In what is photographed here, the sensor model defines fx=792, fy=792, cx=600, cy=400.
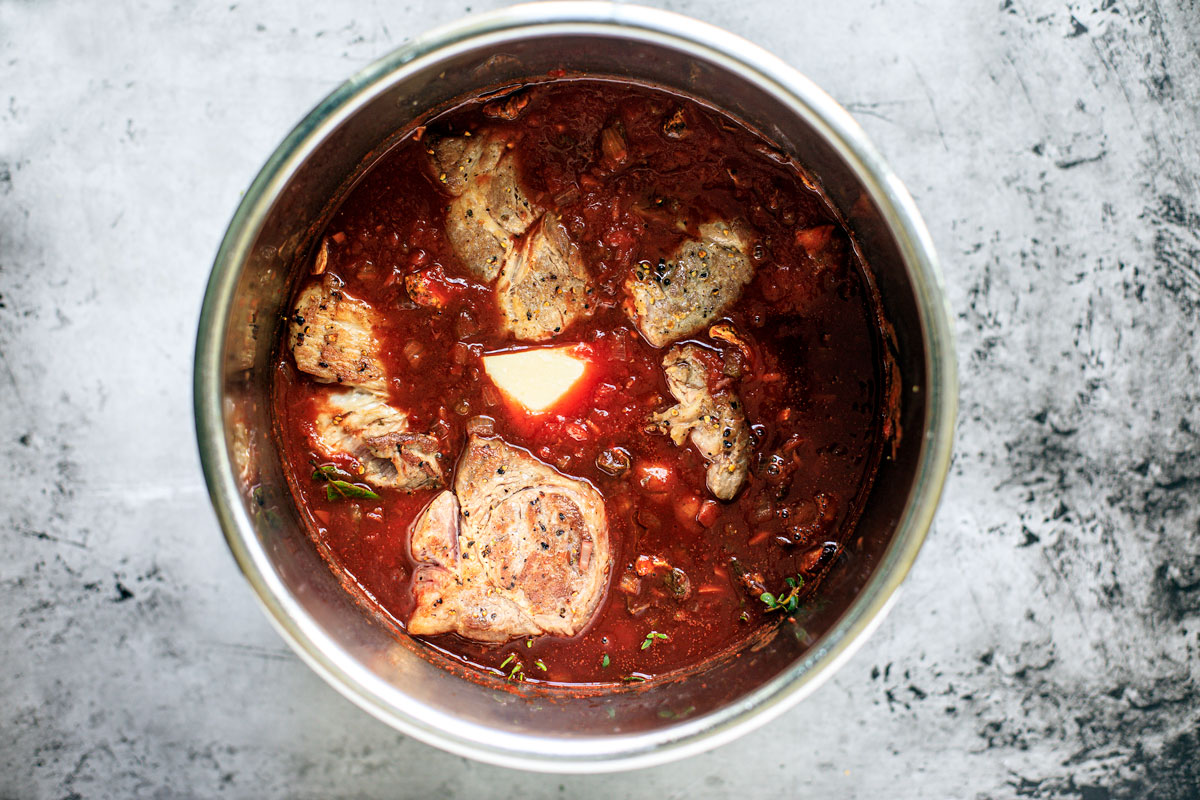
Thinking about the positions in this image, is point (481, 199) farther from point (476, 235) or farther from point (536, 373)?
point (536, 373)

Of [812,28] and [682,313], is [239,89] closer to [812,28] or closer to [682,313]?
[682,313]

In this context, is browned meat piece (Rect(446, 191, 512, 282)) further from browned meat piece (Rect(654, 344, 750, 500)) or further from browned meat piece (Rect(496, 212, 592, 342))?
browned meat piece (Rect(654, 344, 750, 500))

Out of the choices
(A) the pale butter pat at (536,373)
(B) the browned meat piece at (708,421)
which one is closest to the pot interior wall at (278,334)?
(B) the browned meat piece at (708,421)

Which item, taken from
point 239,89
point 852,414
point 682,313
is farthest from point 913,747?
point 239,89

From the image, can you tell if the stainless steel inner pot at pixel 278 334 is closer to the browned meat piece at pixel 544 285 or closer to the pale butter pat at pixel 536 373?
the browned meat piece at pixel 544 285

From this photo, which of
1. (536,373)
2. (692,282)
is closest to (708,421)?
(692,282)

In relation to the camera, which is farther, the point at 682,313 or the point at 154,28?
the point at 154,28

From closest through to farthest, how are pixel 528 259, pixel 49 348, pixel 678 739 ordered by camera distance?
pixel 678 739
pixel 528 259
pixel 49 348
